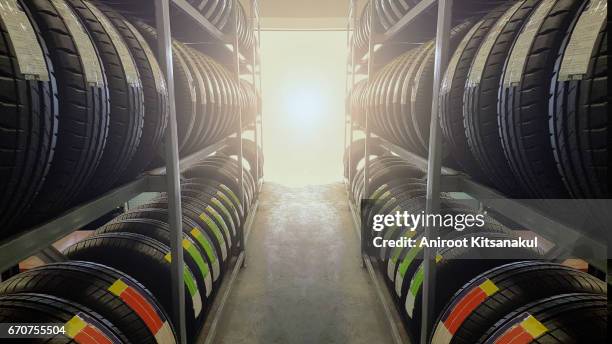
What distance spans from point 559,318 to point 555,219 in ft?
0.97

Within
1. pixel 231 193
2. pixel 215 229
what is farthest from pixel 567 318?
pixel 231 193

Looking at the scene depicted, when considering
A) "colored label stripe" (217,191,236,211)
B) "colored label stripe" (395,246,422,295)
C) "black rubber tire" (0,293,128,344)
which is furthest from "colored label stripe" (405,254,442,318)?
"colored label stripe" (217,191,236,211)

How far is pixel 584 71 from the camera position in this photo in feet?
2.38

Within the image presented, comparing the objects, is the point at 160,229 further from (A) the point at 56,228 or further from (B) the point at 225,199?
(B) the point at 225,199

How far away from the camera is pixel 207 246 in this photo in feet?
6.98

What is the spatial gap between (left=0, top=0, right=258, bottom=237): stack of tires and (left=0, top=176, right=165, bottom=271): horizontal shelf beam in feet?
0.13

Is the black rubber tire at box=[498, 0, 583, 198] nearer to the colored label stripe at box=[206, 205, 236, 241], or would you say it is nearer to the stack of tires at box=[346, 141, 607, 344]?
the stack of tires at box=[346, 141, 607, 344]

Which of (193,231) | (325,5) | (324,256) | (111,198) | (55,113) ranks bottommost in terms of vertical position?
(324,256)

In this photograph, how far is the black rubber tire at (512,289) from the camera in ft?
3.84

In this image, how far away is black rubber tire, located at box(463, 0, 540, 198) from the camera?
108cm

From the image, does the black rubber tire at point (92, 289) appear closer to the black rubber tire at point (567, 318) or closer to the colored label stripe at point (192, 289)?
the colored label stripe at point (192, 289)

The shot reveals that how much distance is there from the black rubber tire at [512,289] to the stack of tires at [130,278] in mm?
1054

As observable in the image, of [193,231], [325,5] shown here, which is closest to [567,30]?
[193,231]

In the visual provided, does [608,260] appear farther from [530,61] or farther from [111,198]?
[111,198]
